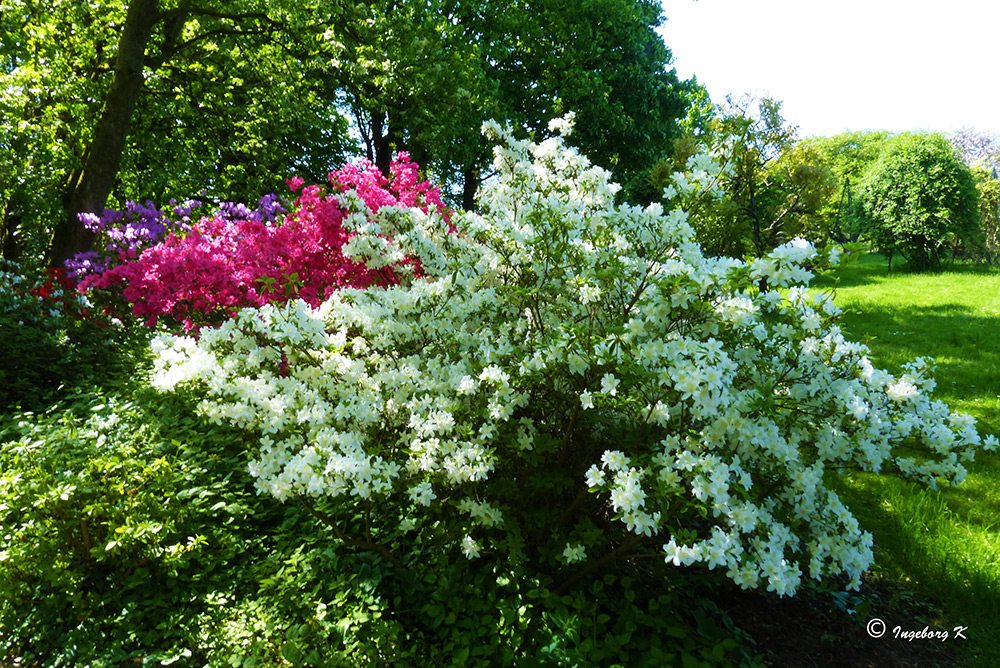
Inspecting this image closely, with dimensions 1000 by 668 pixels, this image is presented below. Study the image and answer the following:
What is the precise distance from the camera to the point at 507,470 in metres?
3.36

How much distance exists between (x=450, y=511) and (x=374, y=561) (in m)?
0.53

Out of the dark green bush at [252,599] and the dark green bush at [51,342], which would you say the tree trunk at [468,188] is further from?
the dark green bush at [252,599]

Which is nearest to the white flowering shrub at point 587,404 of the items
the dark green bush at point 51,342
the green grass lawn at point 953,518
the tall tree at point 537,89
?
the green grass lawn at point 953,518

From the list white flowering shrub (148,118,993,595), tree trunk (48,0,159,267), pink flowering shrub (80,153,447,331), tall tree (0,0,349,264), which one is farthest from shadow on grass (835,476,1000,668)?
tree trunk (48,0,159,267)

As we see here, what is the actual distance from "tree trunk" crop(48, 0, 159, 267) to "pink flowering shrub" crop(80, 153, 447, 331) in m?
4.31

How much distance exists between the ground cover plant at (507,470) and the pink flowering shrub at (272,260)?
1427mm

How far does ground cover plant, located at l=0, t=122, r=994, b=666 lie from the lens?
258 cm

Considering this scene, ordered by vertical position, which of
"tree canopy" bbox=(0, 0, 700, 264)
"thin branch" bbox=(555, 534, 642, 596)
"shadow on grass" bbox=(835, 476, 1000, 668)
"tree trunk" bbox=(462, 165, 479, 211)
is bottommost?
"shadow on grass" bbox=(835, 476, 1000, 668)

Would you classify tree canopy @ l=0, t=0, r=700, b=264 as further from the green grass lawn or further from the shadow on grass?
the shadow on grass

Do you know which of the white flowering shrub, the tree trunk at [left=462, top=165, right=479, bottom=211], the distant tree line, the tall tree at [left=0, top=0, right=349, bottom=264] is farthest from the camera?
the tree trunk at [left=462, top=165, right=479, bottom=211]

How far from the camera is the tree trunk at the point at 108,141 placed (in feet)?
28.4

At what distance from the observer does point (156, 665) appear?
9.58 ft

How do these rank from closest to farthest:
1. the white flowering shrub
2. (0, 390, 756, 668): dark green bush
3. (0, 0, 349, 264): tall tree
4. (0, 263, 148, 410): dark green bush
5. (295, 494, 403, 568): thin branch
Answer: the white flowering shrub < (0, 390, 756, 668): dark green bush < (295, 494, 403, 568): thin branch < (0, 263, 148, 410): dark green bush < (0, 0, 349, 264): tall tree

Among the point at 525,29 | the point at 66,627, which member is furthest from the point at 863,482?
the point at 525,29
